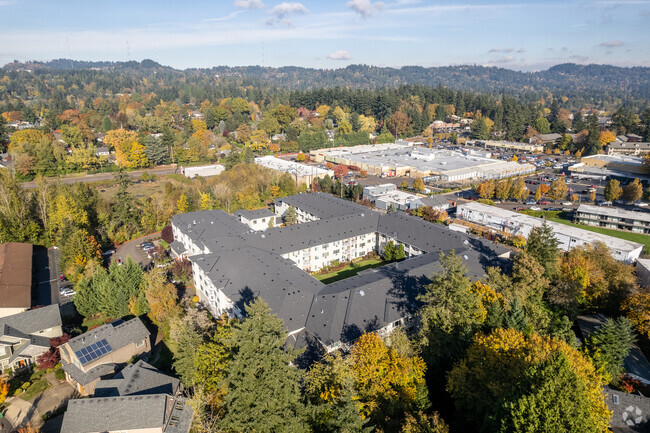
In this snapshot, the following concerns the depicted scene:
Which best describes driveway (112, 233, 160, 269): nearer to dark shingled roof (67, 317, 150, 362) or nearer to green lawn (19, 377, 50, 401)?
dark shingled roof (67, 317, 150, 362)

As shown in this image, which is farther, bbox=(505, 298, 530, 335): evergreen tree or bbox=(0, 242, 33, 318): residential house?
bbox=(0, 242, 33, 318): residential house

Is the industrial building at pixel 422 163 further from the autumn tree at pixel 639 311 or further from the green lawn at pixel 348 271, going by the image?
the autumn tree at pixel 639 311

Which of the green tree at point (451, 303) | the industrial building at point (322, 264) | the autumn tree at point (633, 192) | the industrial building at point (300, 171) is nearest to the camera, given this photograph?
the green tree at point (451, 303)

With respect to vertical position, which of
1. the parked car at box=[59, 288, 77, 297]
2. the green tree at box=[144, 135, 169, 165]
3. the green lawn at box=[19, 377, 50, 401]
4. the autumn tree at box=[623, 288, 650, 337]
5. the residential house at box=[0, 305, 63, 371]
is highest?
the green tree at box=[144, 135, 169, 165]

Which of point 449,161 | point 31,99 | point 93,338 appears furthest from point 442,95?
point 31,99

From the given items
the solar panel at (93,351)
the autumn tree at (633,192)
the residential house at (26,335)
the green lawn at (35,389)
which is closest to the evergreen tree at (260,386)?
the solar panel at (93,351)

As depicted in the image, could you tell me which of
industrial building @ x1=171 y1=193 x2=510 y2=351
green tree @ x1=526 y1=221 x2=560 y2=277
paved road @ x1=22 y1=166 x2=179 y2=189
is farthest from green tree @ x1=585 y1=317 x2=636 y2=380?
paved road @ x1=22 y1=166 x2=179 y2=189
